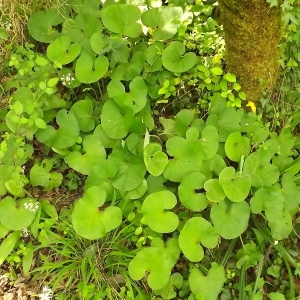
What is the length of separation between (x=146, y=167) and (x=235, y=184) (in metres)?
0.40

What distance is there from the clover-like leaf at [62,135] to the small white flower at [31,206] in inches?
11.3

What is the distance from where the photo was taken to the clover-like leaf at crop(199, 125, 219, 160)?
1743 mm

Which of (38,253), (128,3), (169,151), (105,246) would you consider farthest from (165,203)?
(128,3)

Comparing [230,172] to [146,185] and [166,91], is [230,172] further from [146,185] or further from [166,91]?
[166,91]

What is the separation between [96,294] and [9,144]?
0.83 m

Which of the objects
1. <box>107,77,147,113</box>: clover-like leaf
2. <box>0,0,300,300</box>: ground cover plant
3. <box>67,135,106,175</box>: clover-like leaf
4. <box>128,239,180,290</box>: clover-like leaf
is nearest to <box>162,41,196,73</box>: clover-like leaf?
<box>0,0,300,300</box>: ground cover plant

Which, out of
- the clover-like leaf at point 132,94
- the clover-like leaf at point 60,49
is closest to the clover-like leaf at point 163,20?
the clover-like leaf at point 132,94

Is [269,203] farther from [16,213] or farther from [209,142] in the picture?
[16,213]

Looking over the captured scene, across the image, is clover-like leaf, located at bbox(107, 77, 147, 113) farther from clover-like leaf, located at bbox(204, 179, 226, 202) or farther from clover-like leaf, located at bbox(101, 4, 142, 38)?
clover-like leaf, located at bbox(204, 179, 226, 202)

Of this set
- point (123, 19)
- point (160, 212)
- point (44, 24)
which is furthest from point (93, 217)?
point (44, 24)

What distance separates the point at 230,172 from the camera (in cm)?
169

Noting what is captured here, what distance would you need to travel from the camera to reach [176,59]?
6.23ft

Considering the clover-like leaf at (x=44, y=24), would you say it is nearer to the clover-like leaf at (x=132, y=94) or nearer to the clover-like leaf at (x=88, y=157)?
the clover-like leaf at (x=132, y=94)

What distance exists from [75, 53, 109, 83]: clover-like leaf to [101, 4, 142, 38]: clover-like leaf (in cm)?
17
